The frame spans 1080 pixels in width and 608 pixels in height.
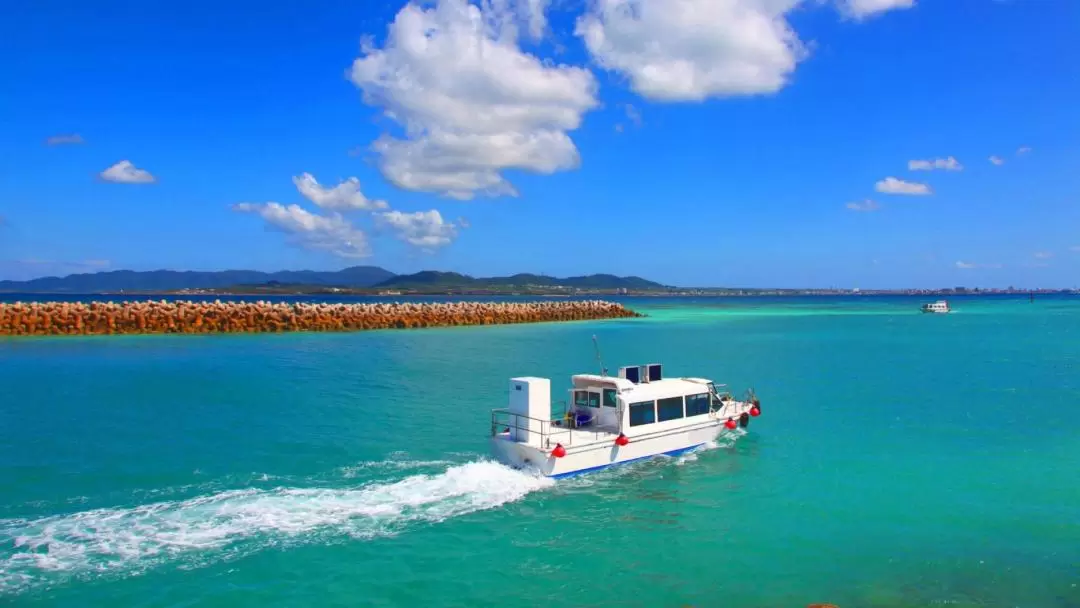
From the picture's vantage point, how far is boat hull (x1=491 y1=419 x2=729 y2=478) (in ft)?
62.7

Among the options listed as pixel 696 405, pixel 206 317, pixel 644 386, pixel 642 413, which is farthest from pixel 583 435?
pixel 206 317

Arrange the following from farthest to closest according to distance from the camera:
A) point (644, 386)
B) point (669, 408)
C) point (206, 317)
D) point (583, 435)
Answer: point (206, 317)
point (644, 386)
point (669, 408)
point (583, 435)

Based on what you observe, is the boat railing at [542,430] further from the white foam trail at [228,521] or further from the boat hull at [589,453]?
the white foam trail at [228,521]

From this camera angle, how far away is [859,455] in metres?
22.5

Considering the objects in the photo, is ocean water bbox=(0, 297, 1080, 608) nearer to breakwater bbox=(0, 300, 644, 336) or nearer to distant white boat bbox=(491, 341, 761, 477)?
distant white boat bbox=(491, 341, 761, 477)

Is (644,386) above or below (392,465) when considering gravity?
above

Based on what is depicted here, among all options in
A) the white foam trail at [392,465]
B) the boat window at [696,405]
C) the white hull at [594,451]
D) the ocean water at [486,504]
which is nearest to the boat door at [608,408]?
the white hull at [594,451]

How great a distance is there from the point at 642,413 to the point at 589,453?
267 cm

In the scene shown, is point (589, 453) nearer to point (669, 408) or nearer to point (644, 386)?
point (644, 386)

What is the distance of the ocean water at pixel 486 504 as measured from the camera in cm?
1312

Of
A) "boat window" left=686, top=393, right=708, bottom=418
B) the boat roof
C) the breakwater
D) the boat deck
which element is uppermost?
the breakwater

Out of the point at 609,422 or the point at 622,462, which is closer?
the point at 622,462

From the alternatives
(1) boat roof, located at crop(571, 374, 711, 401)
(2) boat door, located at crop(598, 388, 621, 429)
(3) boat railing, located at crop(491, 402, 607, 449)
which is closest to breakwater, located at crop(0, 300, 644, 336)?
(1) boat roof, located at crop(571, 374, 711, 401)

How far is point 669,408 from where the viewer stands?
888 inches
